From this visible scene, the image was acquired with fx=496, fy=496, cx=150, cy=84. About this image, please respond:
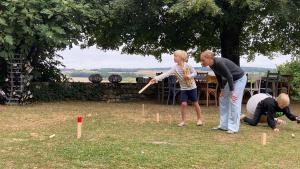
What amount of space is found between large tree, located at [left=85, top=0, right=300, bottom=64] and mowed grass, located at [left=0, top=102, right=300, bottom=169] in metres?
3.99

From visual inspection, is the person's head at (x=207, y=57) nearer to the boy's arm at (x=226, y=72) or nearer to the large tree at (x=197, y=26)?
the boy's arm at (x=226, y=72)

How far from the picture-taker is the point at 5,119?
1041 cm

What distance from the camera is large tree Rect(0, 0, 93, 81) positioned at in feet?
42.5

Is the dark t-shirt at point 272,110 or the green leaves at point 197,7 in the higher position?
the green leaves at point 197,7

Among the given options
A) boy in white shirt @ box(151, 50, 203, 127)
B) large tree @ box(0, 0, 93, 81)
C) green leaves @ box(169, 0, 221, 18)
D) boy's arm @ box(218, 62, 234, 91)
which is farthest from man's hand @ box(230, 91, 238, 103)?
large tree @ box(0, 0, 93, 81)

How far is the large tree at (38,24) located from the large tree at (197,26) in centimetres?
84

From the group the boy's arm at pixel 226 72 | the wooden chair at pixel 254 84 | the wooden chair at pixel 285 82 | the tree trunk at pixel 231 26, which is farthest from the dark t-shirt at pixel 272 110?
the wooden chair at pixel 285 82

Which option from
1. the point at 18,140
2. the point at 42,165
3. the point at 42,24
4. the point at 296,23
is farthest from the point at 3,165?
the point at 296,23

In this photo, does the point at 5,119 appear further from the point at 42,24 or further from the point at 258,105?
the point at 258,105

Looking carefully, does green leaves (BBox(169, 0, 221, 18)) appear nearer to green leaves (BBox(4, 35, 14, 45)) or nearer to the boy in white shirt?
the boy in white shirt

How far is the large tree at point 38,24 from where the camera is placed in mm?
12956

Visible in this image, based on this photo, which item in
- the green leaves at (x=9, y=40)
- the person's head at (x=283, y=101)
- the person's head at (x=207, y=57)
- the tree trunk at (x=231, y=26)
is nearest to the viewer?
the person's head at (x=207, y=57)

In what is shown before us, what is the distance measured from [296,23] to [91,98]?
711 centimetres

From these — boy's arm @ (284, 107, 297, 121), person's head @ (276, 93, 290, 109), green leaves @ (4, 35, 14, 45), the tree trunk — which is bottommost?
boy's arm @ (284, 107, 297, 121)
